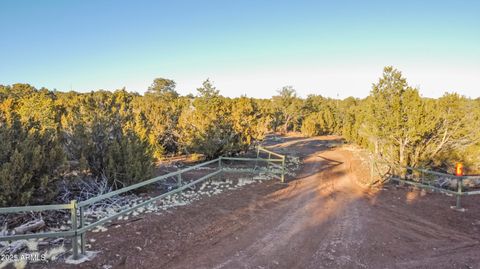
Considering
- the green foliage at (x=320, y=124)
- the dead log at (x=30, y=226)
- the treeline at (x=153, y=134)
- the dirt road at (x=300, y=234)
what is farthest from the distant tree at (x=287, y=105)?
the dead log at (x=30, y=226)

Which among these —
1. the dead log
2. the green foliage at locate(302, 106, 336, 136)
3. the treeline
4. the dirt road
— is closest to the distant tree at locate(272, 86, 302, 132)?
the green foliage at locate(302, 106, 336, 136)

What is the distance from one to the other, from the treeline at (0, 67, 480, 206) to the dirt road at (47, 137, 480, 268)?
7.91 feet

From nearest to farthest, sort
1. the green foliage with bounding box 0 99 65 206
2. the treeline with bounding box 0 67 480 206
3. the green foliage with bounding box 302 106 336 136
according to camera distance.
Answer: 1. the green foliage with bounding box 0 99 65 206
2. the treeline with bounding box 0 67 480 206
3. the green foliage with bounding box 302 106 336 136

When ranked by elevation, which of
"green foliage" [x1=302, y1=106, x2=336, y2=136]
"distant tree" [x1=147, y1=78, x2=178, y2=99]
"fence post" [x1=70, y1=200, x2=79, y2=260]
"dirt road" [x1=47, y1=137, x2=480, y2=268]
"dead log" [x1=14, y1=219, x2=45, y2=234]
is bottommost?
"dirt road" [x1=47, y1=137, x2=480, y2=268]

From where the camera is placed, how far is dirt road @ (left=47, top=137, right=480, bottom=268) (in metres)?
4.64

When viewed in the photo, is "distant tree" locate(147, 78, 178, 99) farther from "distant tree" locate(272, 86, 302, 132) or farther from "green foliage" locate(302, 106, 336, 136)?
"green foliage" locate(302, 106, 336, 136)

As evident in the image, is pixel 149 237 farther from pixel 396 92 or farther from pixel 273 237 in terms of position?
pixel 396 92

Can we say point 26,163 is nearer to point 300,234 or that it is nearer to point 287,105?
point 300,234

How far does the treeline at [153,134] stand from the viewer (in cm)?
650

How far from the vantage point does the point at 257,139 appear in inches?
Answer: 563

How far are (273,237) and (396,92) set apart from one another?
9.43m

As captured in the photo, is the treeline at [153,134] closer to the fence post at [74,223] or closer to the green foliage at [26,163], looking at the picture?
the green foliage at [26,163]

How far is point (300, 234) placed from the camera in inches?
228

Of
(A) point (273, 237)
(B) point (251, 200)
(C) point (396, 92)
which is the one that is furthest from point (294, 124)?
(A) point (273, 237)
